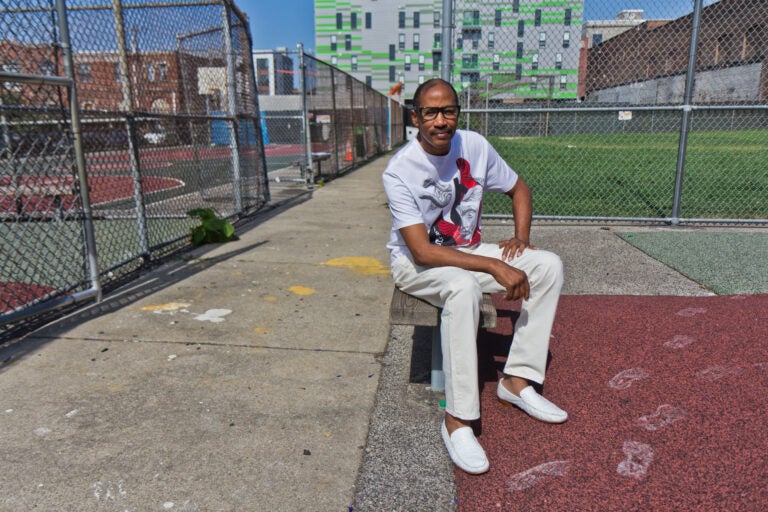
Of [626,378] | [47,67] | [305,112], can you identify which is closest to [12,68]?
[47,67]

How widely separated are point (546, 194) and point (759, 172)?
6696mm

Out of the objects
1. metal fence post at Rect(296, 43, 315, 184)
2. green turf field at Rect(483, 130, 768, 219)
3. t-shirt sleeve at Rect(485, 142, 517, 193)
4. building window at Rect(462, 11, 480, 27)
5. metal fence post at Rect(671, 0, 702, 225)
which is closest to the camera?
t-shirt sleeve at Rect(485, 142, 517, 193)

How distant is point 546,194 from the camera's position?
10.0m

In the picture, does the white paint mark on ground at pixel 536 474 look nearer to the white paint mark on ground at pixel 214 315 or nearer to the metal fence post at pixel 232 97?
the white paint mark on ground at pixel 214 315

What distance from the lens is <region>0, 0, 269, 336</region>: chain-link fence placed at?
4.10 metres

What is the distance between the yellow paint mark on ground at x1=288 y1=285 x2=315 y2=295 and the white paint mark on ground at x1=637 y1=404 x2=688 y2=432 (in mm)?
2747

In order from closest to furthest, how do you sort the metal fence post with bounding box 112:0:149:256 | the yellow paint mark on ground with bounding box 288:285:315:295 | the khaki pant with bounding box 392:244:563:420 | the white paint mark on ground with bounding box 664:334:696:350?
the khaki pant with bounding box 392:244:563:420
the white paint mark on ground with bounding box 664:334:696:350
the yellow paint mark on ground with bounding box 288:285:315:295
the metal fence post with bounding box 112:0:149:256

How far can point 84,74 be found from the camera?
4.91m

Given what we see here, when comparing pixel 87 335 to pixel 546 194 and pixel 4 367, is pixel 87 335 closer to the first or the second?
pixel 4 367

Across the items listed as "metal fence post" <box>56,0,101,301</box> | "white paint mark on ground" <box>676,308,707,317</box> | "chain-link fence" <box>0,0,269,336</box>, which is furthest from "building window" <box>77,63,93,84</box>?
"white paint mark on ground" <box>676,308,707,317</box>

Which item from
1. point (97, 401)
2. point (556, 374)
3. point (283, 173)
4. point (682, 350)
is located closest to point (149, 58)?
point (97, 401)

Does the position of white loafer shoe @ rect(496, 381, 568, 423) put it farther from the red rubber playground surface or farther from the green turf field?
the green turf field

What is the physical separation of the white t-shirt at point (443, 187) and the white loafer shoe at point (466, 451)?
3.12 feet

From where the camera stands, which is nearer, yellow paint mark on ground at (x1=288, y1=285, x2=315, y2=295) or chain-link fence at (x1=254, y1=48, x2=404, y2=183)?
yellow paint mark on ground at (x1=288, y1=285, x2=315, y2=295)
